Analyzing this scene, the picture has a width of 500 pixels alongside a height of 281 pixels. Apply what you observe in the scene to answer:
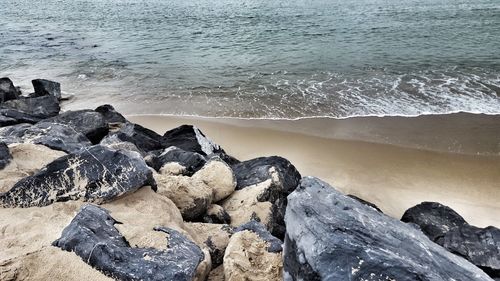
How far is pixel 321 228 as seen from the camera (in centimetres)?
297

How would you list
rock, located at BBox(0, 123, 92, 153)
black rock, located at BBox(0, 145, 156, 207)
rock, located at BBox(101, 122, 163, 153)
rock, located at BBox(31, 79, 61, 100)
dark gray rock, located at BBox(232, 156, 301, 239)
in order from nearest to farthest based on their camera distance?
black rock, located at BBox(0, 145, 156, 207) < dark gray rock, located at BBox(232, 156, 301, 239) < rock, located at BBox(0, 123, 92, 153) < rock, located at BBox(101, 122, 163, 153) < rock, located at BBox(31, 79, 61, 100)

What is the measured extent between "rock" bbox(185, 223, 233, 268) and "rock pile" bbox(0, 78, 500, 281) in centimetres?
1

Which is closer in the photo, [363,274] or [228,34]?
[363,274]

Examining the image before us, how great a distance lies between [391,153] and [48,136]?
6166mm

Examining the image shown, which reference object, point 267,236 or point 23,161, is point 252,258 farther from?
point 23,161

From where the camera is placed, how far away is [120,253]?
3.03 m

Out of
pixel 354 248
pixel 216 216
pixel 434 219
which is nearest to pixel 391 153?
pixel 434 219

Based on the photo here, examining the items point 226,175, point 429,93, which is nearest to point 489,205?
point 226,175

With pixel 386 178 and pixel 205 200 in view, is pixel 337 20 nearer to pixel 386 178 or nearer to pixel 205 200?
pixel 386 178

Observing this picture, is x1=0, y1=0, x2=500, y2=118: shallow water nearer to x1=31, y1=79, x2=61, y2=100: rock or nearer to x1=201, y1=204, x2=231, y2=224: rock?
x1=31, y1=79, x2=61, y2=100: rock

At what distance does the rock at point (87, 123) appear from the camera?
24.6 ft

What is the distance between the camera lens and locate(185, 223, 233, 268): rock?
3787 millimetres

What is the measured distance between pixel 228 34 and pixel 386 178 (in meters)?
17.3

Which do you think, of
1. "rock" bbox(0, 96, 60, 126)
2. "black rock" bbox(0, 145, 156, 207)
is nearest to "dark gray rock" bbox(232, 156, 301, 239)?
"black rock" bbox(0, 145, 156, 207)
